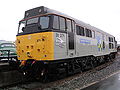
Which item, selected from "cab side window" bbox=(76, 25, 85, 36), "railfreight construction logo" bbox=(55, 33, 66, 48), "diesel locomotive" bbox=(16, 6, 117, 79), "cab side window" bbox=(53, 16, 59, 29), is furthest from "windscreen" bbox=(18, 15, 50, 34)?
"cab side window" bbox=(76, 25, 85, 36)

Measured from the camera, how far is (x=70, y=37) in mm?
8984

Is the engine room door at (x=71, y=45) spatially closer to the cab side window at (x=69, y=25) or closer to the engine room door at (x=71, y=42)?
the engine room door at (x=71, y=42)

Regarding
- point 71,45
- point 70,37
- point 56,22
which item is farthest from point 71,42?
point 56,22

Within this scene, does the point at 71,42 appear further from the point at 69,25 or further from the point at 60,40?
the point at 60,40

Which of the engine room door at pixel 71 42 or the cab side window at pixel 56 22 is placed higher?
the cab side window at pixel 56 22

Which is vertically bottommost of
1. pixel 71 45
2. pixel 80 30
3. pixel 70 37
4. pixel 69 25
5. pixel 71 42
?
pixel 71 45

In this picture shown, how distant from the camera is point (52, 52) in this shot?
7379 mm

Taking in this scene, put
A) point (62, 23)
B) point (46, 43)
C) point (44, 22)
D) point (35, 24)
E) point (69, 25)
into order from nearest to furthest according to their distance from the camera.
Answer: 1. point (46, 43)
2. point (44, 22)
3. point (35, 24)
4. point (62, 23)
5. point (69, 25)

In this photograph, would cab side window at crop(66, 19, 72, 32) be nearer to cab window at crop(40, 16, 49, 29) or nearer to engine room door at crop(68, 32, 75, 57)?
engine room door at crop(68, 32, 75, 57)

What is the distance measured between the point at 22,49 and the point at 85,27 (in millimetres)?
5409

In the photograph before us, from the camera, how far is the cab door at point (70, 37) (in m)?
8.79

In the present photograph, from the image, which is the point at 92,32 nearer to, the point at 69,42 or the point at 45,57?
the point at 69,42

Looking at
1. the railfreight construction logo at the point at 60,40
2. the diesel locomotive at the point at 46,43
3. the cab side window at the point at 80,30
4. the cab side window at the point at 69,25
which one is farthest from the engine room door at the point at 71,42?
the cab side window at the point at 80,30

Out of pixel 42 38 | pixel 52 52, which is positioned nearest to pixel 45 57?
pixel 52 52
